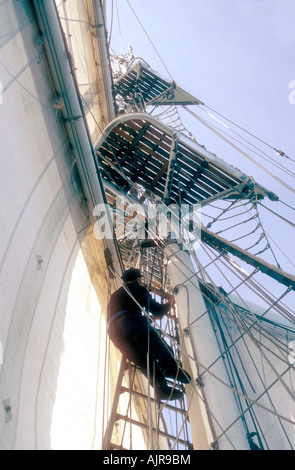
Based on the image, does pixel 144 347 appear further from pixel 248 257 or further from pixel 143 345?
pixel 248 257

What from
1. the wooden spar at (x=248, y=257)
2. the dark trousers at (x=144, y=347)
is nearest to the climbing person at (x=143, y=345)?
the dark trousers at (x=144, y=347)

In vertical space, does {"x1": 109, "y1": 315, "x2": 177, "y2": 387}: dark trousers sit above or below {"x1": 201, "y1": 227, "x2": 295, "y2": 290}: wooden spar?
below

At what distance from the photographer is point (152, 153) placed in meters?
6.32

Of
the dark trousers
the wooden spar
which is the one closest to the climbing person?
the dark trousers

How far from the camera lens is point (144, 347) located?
3266 millimetres

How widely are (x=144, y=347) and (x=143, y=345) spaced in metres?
0.02

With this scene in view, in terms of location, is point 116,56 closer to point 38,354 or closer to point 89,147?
point 89,147

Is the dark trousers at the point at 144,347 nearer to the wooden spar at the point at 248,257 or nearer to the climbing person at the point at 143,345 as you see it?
the climbing person at the point at 143,345

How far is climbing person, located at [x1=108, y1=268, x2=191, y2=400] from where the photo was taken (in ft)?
10.4

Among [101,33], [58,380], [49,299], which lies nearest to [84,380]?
[58,380]

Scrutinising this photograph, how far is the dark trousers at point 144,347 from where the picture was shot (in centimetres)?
320

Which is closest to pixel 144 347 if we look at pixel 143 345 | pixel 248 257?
pixel 143 345

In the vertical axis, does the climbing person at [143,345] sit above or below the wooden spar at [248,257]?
below

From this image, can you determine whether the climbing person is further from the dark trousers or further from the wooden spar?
the wooden spar
